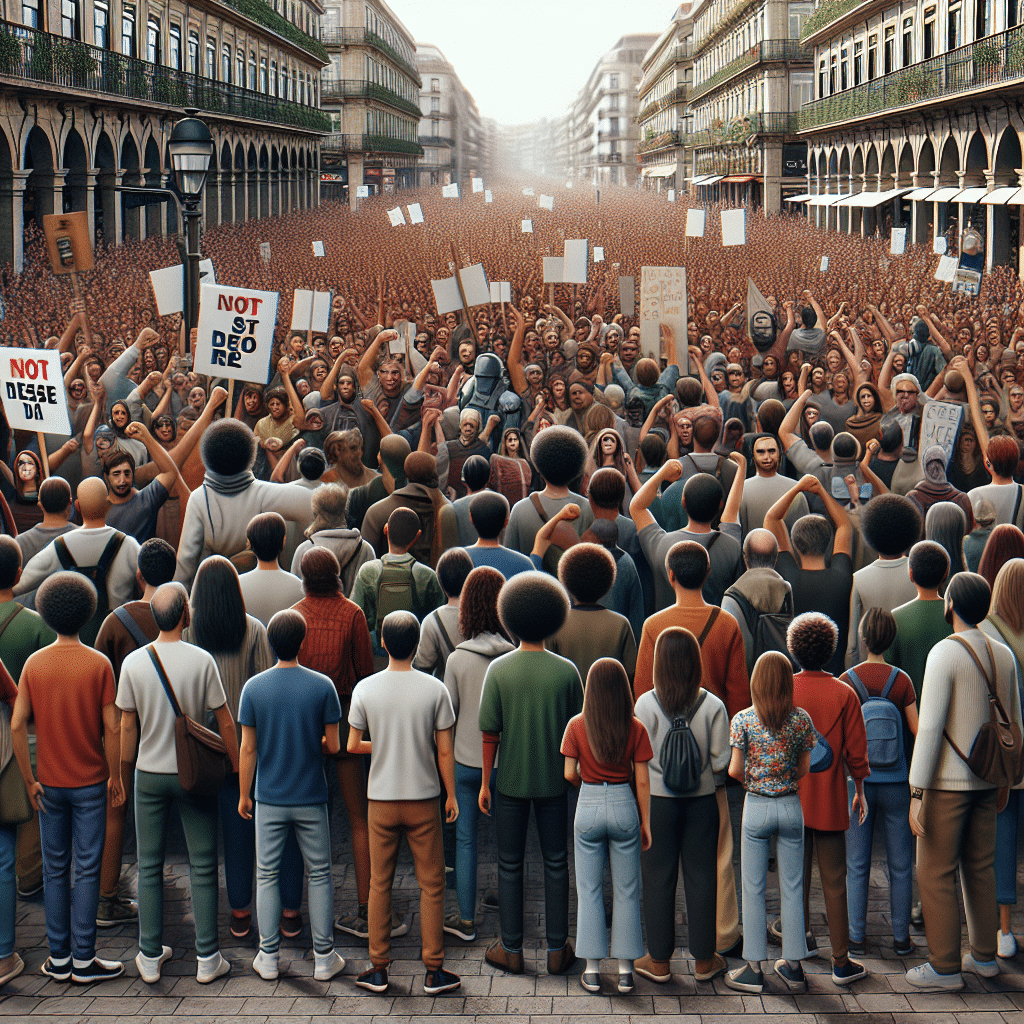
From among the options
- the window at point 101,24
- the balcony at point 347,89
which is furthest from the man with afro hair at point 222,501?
the balcony at point 347,89

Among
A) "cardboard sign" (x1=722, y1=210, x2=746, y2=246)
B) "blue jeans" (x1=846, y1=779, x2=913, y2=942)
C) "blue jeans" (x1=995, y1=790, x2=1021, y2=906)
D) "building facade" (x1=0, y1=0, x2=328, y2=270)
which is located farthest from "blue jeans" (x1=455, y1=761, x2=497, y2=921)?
"cardboard sign" (x1=722, y1=210, x2=746, y2=246)

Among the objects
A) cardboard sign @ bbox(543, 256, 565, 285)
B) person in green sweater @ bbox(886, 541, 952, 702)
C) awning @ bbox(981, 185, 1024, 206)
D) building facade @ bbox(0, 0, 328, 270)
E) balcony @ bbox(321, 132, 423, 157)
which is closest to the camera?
person in green sweater @ bbox(886, 541, 952, 702)

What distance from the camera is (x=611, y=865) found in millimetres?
4961

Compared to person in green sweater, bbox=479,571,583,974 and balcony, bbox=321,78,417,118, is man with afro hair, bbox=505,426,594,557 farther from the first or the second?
balcony, bbox=321,78,417,118

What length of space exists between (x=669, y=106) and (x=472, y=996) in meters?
98.0

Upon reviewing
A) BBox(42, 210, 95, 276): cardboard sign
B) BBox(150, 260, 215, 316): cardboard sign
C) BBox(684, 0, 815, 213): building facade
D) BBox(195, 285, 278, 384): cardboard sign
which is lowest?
BBox(195, 285, 278, 384): cardboard sign

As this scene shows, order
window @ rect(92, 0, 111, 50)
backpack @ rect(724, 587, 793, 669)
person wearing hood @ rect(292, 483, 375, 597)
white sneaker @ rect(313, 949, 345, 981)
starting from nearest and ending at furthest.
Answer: white sneaker @ rect(313, 949, 345, 981) → backpack @ rect(724, 587, 793, 669) → person wearing hood @ rect(292, 483, 375, 597) → window @ rect(92, 0, 111, 50)

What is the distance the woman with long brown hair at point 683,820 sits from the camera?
4910 mm

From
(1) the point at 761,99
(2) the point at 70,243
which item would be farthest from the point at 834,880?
(1) the point at 761,99

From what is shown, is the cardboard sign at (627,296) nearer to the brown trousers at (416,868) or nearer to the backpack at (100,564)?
the backpack at (100,564)

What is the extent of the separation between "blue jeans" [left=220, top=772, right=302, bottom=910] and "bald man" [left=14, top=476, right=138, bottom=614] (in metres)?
1.32

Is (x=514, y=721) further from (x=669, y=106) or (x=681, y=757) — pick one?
(x=669, y=106)

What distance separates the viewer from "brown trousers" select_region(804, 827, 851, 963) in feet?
16.5

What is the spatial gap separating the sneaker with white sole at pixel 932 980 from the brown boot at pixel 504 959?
1467 mm
